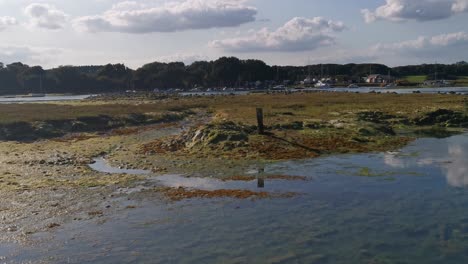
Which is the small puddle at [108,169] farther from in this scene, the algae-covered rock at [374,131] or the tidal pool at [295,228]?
the algae-covered rock at [374,131]

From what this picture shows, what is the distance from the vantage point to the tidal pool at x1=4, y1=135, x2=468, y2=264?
46.6 ft

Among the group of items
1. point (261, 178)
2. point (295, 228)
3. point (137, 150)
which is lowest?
point (295, 228)

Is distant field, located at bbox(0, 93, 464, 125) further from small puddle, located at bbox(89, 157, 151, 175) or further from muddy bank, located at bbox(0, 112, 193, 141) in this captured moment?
small puddle, located at bbox(89, 157, 151, 175)

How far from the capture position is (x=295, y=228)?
54.1 feet

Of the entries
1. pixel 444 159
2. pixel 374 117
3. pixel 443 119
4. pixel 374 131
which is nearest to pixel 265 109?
pixel 374 117

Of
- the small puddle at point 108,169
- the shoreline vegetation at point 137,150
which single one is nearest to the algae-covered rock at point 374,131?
the shoreline vegetation at point 137,150

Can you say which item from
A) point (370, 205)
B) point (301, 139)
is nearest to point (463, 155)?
point (301, 139)

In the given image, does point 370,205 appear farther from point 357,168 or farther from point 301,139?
→ point 301,139

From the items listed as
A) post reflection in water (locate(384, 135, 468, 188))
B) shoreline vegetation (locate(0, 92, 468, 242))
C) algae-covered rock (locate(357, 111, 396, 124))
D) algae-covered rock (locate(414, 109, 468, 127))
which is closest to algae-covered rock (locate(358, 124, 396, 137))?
shoreline vegetation (locate(0, 92, 468, 242))

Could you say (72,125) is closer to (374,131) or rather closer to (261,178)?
(374,131)

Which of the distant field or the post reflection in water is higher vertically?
the distant field

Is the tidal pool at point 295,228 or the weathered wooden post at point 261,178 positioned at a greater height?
the weathered wooden post at point 261,178

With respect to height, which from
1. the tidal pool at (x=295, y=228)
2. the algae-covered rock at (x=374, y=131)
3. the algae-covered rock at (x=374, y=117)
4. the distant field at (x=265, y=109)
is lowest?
the tidal pool at (x=295, y=228)

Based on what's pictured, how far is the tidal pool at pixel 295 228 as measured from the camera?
559 inches
